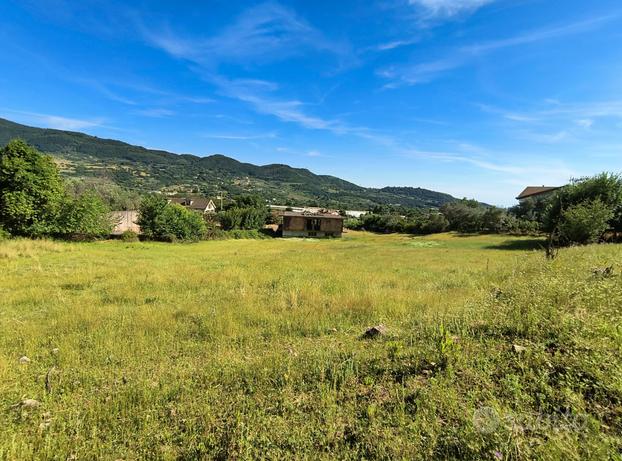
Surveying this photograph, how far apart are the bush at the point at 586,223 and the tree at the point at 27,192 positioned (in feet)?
157

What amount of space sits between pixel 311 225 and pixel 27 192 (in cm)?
4698

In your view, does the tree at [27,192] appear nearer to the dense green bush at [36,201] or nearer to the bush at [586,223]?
the dense green bush at [36,201]

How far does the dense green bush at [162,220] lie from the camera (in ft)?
125

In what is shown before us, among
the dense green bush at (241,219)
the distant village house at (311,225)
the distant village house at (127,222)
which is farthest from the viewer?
the dense green bush at (241,219)

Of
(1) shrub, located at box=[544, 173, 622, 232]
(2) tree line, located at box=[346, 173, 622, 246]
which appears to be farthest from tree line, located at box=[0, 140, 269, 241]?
(1) shrub, located at box=[544, 173, 622, 232]

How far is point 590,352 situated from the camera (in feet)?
10.8

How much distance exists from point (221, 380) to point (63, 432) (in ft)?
5.42

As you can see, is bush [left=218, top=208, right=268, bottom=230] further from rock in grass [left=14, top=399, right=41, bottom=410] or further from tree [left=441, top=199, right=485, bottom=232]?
rock in grass [left=14, top=399, right=41, bottom=410]

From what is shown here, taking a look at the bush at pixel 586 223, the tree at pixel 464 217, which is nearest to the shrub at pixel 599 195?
the bush at pixel 586 223

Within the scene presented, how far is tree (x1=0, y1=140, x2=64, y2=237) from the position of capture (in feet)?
81.4

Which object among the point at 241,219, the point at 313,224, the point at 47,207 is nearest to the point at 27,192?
the point at 47,207

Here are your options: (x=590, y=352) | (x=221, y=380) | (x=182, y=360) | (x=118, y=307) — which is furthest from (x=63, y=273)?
(x=590, y=352)

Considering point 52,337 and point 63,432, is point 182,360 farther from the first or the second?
point 52,337

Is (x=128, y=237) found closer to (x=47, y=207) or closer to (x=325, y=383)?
(x=47, y=207)
